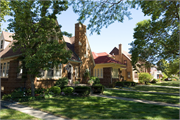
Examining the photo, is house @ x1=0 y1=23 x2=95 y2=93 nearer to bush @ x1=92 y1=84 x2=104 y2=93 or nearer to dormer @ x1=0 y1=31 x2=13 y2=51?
dormer @ x1=0 y1=31 x2=13 y2=51

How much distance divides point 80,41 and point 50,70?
7.76 m

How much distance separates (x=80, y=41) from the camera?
20.8 m

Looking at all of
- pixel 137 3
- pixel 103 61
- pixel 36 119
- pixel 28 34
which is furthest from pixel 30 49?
pixel 103 61

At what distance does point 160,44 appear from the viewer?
1844cm

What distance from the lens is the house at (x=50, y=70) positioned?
1362 centimetres

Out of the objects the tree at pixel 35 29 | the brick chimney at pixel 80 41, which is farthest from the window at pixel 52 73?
the brick chimney at pixel 80 41

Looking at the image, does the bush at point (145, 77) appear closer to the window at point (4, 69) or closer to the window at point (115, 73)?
the window at point (115, 73)

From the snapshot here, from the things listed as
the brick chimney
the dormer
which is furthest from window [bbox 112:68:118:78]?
the dormer

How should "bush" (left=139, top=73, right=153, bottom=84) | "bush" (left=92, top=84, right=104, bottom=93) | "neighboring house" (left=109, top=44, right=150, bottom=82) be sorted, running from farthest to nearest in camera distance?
"neighboring house" (left=109, top=44, right=150, bottom=82) → "bush" (left=139, top=73, right=153, bottom=84) → "bush" (left=92, top=84, right=104, bottom=93)

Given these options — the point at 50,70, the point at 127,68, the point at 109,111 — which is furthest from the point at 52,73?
the point at 127,68

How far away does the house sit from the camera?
44.7ft

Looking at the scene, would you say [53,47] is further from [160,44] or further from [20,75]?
[160,44]

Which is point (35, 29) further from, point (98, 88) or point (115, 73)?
point (115, 73)

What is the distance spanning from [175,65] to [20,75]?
32.7 m
